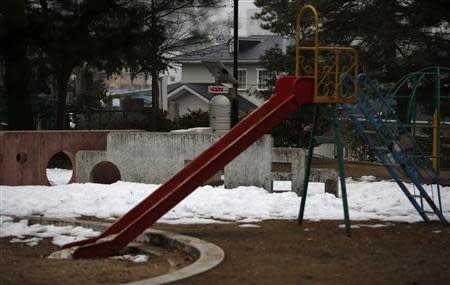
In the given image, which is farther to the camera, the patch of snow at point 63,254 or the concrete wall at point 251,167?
the concrete wall at point 251,167

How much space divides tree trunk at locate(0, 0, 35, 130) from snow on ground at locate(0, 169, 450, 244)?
8279 mm

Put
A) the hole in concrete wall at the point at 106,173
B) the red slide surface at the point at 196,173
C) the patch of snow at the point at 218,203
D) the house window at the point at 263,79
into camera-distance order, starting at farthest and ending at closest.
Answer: the house window at the point at 263,79 < the hole in concrete wall at the point at 106,173 < the patch of snow at the point at 218,203 < the red slide surface at the point at 196,173

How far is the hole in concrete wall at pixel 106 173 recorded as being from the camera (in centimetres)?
1777

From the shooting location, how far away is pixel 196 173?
9969mm

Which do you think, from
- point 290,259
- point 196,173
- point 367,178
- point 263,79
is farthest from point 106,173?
point 263,79

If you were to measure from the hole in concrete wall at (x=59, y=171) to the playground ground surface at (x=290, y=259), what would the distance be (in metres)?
8.04

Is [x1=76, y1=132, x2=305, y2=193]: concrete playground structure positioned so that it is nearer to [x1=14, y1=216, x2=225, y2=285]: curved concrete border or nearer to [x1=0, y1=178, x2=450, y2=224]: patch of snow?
[x1=0, y1=178, x2=450, y2=224]: patch of snow

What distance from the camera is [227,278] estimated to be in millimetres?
8055

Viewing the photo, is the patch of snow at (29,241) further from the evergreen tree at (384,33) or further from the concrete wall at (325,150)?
the concrete wall at (325,150)

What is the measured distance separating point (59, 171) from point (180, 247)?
1272 centimetres

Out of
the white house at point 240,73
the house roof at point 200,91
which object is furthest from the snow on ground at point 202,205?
the white house at point 240,73

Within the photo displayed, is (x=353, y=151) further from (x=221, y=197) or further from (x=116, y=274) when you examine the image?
(x=116, y=274)

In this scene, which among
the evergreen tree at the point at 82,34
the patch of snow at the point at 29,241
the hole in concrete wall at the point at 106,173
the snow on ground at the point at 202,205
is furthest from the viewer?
the evergreen tree at the point at 82,34

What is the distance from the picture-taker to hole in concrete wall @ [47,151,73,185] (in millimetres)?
19405
